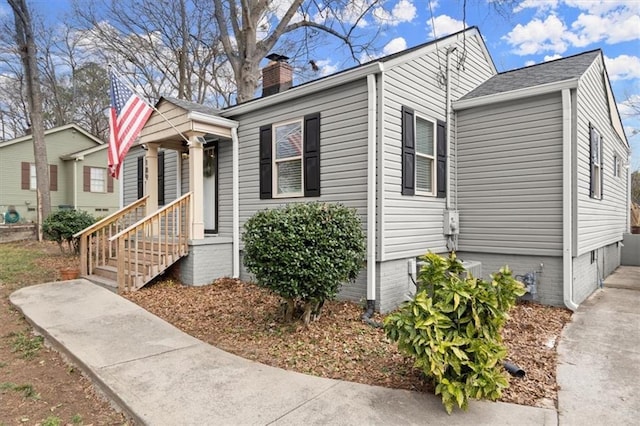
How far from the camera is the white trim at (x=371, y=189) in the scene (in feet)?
17.5

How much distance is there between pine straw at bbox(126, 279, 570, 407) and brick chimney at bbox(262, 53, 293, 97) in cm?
404

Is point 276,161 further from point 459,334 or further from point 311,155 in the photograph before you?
point 459,334

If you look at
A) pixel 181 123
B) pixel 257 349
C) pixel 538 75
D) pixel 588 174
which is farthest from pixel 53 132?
pixel 588 174

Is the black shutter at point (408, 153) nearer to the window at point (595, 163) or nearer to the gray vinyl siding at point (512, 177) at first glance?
the gray vinyl siding at point (512, 177)

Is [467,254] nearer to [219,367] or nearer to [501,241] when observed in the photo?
[501,241]

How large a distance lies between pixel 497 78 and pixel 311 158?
4628mm

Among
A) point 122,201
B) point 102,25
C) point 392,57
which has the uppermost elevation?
point 102,25

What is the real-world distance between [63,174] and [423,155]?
19.9 meters

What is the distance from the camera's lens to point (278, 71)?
25.6 ft

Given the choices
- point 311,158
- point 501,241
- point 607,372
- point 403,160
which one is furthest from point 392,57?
point 607,372

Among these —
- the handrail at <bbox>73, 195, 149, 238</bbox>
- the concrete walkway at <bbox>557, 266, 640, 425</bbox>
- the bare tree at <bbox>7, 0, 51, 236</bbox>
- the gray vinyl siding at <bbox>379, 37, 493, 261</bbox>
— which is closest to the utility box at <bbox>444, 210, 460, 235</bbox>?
the gray vinyl siding at <bbox>379, 37, 493, 261</bbox>

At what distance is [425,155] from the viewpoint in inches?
249

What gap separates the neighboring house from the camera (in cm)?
1795

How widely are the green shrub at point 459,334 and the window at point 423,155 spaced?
2.90 meters
